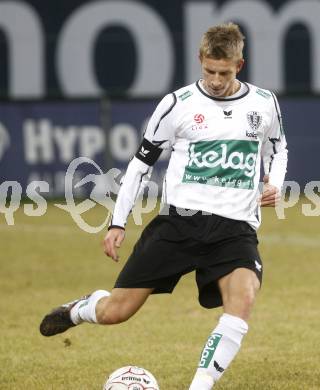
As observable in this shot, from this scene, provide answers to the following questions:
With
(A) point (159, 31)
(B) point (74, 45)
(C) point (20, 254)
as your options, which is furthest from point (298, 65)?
(C) point (20, 254)

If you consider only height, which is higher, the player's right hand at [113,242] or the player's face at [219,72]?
the player's face at [219,72]

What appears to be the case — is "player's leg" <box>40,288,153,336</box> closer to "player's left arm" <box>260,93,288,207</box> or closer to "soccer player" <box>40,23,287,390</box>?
"soccer player" <box>40,23,287,390</box>

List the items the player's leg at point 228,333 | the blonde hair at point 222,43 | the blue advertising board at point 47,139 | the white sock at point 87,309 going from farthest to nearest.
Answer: the blue advertising board at point 47,139
the white sock at point 87,309
the blonde hair at point 222,43
the player's leg at point 228,333

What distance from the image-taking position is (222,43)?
6934 mm

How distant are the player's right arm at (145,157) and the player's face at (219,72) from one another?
0.29 m

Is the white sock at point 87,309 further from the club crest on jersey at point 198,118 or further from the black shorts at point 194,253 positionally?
the club crest on jersey at point 198,118

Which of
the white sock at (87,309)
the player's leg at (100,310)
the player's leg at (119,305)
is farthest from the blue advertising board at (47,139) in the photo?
the player's leg at (119,305)

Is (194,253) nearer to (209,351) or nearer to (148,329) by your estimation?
(209,351)

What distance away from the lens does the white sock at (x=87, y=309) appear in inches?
297

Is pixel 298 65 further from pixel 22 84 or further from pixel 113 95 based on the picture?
pixel 22 84

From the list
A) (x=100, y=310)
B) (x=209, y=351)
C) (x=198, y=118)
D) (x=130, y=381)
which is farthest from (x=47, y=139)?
(x=209, y=351)

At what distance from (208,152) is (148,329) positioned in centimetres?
300

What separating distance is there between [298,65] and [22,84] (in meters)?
5.13

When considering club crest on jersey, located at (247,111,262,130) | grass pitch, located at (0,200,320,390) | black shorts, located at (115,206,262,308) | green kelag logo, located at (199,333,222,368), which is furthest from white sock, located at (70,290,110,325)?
club crest on jersey, located at (247,111,262,130)
